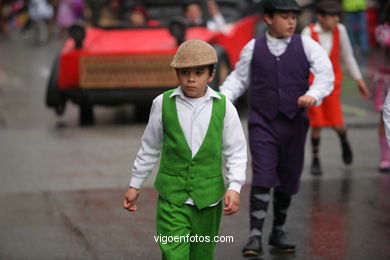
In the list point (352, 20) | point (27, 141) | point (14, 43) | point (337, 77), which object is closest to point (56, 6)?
point (14, 43)

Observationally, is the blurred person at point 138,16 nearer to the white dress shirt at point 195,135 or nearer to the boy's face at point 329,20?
the boy's face at point 329,20

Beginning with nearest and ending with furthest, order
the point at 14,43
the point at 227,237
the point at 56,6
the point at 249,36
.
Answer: the point at 227,237, the point at 249,36, the point at 14,43, the point at 56,6

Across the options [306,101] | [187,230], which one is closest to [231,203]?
[187,230]

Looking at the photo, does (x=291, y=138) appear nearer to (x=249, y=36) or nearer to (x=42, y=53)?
(x=249, y=36)

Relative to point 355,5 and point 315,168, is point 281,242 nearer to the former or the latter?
point 315,168

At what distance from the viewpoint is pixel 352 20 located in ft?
66.1

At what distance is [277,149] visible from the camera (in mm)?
6441

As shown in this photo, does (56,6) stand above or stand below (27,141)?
below

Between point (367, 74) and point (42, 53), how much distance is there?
931cm

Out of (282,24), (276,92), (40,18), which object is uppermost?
(282,24)

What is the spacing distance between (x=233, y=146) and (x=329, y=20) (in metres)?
4.01

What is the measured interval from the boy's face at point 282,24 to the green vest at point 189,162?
152cm

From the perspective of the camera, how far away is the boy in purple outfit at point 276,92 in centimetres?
635

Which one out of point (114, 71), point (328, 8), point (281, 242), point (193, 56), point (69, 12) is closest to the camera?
point (193, 56)
